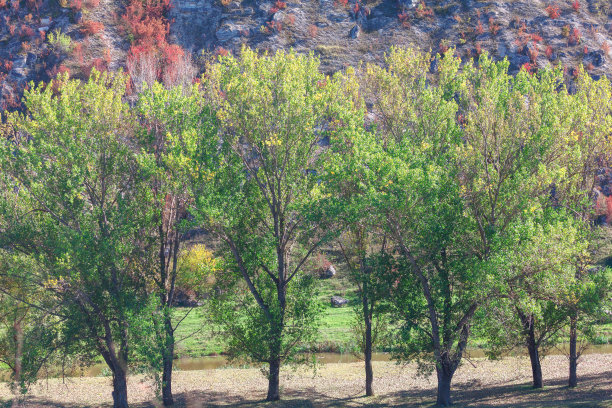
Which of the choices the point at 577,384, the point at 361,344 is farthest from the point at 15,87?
the point at 577,384

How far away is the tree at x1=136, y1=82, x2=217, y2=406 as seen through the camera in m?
26.5

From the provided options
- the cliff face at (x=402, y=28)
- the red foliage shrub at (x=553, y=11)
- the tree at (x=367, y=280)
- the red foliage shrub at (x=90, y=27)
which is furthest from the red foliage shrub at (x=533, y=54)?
the red foliage shrub at (x=90, y=27)

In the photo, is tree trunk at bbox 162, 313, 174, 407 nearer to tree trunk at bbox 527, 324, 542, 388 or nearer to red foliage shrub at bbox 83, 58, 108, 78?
tree trunk at bbox 527, 324, 542, 388

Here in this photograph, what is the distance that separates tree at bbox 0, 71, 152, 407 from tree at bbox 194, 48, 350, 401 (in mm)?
4481

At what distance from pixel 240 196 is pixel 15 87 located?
64.8 meters

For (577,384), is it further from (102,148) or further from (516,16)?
(516,16)

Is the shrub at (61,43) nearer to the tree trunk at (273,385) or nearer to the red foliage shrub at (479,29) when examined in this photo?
the red foliage shrub at (479,29)

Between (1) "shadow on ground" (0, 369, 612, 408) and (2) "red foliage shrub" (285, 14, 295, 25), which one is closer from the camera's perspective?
(1) "shadow on ground" (0, 369, 612, 408)

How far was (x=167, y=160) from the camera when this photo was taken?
25.6 metres

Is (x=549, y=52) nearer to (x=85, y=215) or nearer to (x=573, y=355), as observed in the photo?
(x=573, y=355)

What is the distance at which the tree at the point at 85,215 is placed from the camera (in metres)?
26.1

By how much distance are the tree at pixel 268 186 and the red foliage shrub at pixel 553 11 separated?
2676 inches

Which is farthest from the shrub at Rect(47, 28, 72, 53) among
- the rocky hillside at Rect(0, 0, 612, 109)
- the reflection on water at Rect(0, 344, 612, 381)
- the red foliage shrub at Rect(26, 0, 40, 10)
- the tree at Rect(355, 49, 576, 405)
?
the tree at Rect(355, 49, 576, 405)

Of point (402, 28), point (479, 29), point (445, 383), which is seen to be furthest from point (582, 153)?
point (402, 28)
